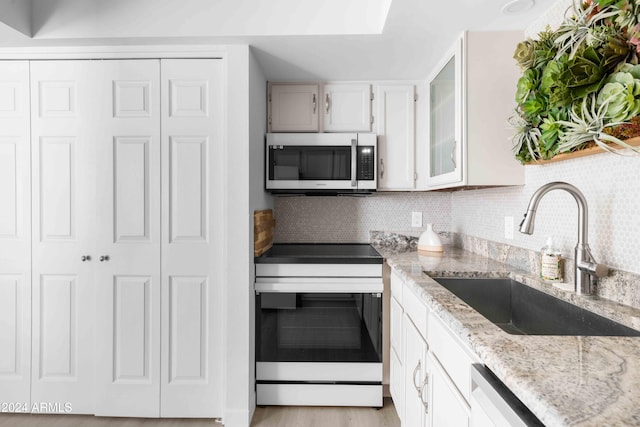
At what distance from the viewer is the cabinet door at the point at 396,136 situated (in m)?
2.40

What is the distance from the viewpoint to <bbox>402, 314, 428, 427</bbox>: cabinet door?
134cm

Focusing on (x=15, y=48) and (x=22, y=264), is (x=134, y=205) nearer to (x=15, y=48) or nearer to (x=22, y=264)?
(x=22, y=264)

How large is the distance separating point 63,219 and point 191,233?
2.41ft

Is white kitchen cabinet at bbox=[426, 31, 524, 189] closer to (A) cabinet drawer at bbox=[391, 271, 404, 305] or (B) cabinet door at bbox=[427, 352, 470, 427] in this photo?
(A) cabinet drawer at bbox=[391, 271, 404, 305]

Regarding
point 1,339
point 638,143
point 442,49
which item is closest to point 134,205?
point 1,339

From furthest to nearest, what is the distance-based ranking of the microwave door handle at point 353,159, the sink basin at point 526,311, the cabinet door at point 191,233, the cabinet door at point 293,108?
the cabinet door at point 293,108, the microwave door handle at point 353,159, the cabinet door at point 191,233, the sink basin at point 526,311

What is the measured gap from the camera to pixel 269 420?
1.95 metres

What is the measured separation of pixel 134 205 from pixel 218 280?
630mm

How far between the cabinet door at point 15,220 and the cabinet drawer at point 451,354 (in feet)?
7.15

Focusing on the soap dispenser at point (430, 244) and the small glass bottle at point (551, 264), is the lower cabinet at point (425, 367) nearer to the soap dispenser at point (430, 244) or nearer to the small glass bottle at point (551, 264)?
the soap dispenser at point (430, 244)

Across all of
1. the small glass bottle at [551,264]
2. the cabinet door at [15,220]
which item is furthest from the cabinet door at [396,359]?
the cabinet door at [15,220]

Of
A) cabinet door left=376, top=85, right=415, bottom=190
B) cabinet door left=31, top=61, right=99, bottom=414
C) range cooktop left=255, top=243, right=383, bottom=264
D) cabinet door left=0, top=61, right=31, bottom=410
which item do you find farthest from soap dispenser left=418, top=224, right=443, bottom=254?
cabinet door left=0, top=61, right=31, bottom=410

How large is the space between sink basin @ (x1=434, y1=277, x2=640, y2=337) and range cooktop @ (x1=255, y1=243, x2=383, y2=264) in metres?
0.60

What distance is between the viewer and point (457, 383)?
999 millimetres
